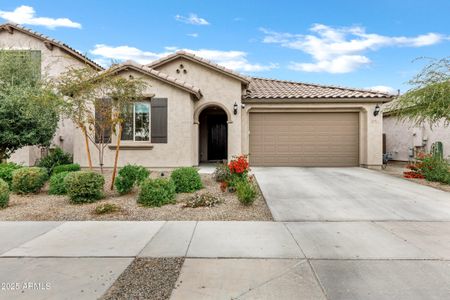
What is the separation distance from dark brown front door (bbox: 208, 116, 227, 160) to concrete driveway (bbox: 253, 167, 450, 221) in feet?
20.5

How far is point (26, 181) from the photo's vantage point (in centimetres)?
775

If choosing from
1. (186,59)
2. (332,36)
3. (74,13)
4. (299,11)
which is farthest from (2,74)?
(332,36)

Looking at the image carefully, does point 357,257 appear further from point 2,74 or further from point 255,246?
point 2,74

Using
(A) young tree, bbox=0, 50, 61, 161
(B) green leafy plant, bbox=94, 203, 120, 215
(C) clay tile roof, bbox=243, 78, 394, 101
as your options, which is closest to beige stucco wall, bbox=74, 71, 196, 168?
(A) young tree, bbox=0, 50, 61, 161

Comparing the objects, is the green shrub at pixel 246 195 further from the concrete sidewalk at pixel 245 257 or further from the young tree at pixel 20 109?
the young tree at pixel 20 109

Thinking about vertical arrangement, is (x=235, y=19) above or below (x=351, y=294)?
above

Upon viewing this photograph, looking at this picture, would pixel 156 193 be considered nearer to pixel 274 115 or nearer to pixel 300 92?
pixel 274 115

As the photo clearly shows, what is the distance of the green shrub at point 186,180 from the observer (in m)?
8.19

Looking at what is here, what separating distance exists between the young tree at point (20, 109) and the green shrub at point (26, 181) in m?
1.95

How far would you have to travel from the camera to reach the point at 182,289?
9.98 ft

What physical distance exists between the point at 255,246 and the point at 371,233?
2.17 metres

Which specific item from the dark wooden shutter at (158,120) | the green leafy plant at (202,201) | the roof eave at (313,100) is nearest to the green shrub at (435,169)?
the roof eave at (313,100)

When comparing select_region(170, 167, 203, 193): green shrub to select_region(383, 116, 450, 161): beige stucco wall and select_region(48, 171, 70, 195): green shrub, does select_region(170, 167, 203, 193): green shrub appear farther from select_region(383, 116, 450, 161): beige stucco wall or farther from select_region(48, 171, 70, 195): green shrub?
select_region(383, 116, 450, 161): beige stucco wall

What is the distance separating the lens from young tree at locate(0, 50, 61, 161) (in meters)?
9.40
